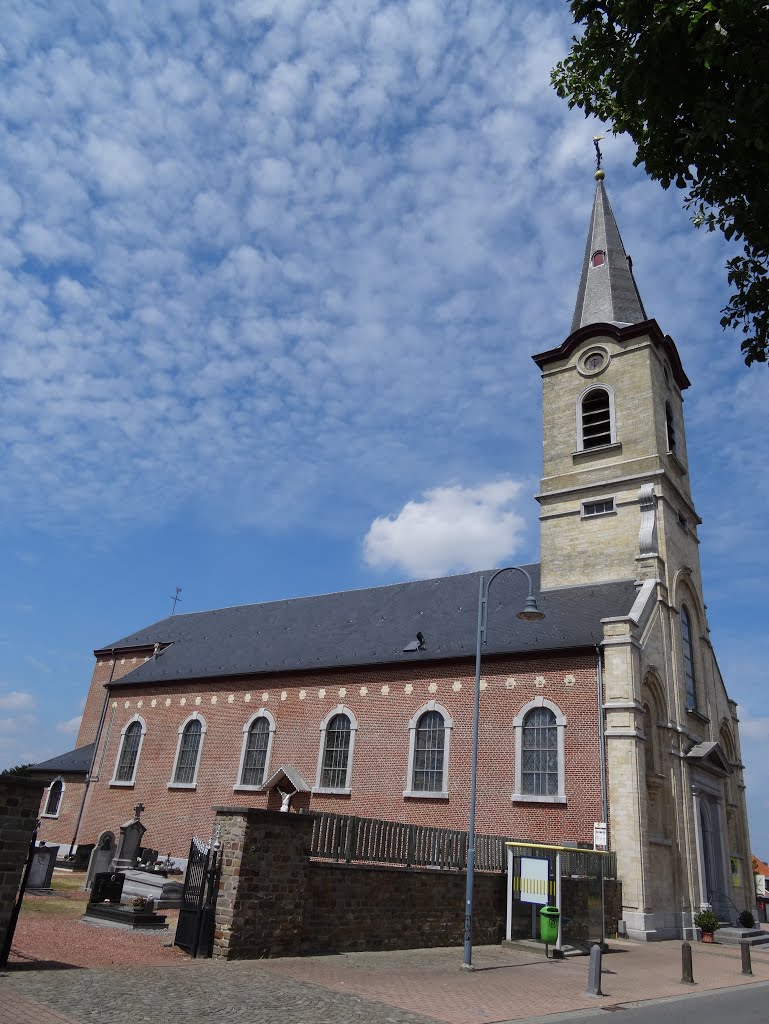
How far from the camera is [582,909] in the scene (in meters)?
16.6

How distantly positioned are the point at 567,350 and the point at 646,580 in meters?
11.1

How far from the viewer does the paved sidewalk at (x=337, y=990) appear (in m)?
7.73

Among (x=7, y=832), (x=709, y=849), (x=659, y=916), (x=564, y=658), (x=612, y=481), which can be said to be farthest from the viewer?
(x=612, y=481)

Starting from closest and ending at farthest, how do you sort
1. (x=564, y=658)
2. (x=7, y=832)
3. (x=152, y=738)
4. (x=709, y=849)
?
(x=7, y=832) < (x=564, y=658) < (x=709, y=849) < (x=152, y=738)

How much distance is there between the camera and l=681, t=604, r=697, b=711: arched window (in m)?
25.2

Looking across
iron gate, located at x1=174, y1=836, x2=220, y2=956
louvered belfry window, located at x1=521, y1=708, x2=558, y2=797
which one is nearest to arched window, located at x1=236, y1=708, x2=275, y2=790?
louvered belfry window, located at x1=521, y1=708, x2=558, y2=797

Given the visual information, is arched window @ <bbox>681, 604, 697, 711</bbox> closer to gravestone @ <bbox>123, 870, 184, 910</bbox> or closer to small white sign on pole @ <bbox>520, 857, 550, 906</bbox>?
small white sign on pole @ <bbox>520, 857, 550, 906</bbox>

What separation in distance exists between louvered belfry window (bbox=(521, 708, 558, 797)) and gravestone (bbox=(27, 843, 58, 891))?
12.9m

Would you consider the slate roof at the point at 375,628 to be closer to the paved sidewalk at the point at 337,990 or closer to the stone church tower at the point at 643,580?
the stone church tower at the point at 643,580

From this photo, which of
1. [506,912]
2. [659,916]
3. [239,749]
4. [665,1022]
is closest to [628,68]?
[665,1022]

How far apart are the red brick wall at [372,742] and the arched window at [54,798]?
2.44 metres

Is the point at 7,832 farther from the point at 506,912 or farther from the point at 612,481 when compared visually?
the point at 612,481

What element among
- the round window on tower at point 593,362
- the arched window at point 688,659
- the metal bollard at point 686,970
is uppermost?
the round window on tower at point 593,362

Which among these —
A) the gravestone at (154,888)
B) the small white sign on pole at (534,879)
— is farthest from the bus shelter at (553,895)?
the gravestone at (154,888)
